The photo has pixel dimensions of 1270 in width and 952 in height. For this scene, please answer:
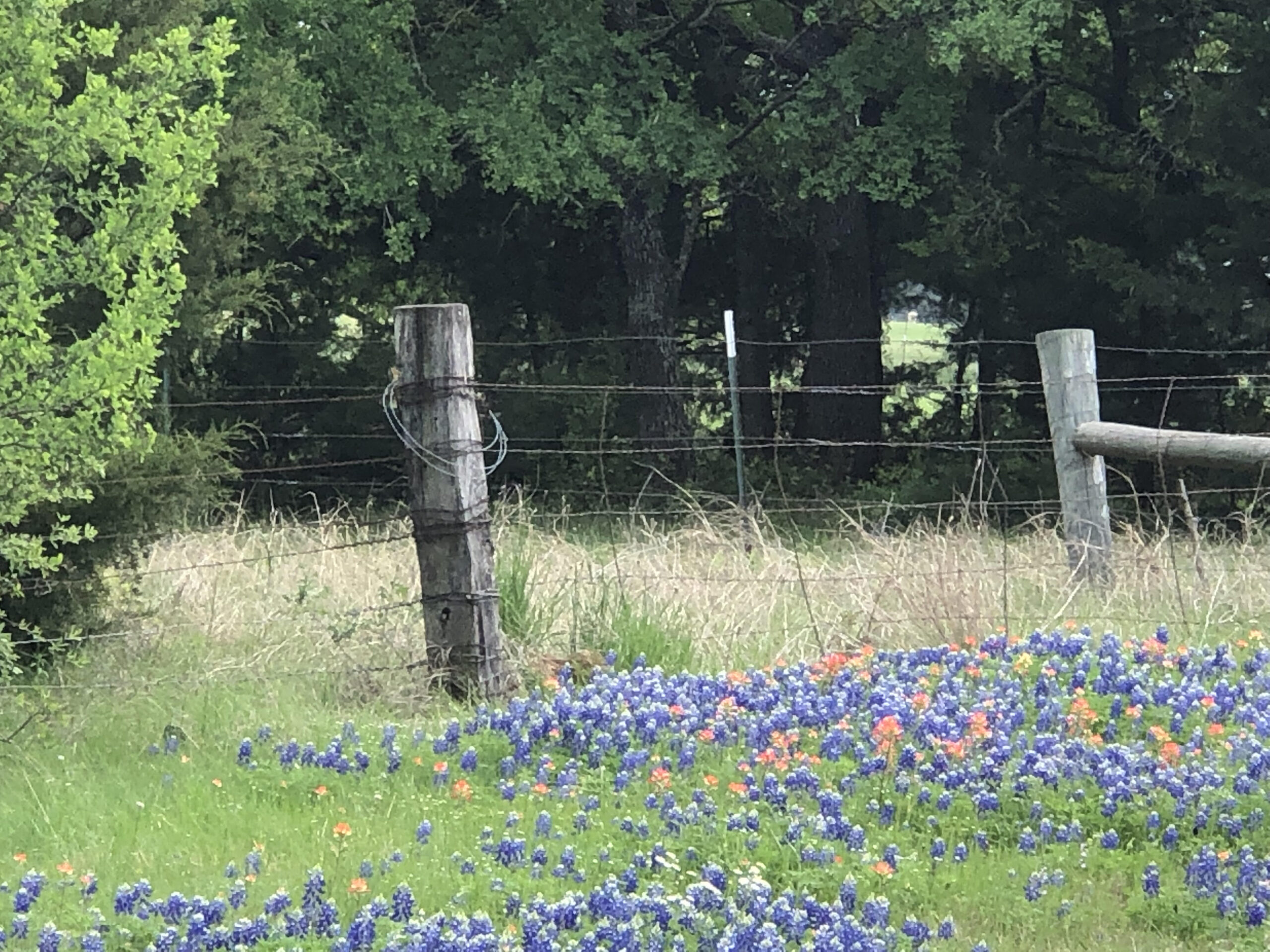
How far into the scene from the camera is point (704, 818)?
16.8ft

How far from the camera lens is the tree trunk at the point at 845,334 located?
19.6 m

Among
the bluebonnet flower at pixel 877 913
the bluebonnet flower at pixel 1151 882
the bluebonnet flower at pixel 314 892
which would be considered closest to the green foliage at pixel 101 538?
the bluebonnet flower at pixel 314 892

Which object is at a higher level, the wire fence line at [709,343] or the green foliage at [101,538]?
the wire fence line at [709,343]

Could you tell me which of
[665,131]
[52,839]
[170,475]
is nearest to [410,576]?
[170,475]

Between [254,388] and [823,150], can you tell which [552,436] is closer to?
[254,388]

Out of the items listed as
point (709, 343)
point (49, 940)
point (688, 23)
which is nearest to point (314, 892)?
point (49, 940)

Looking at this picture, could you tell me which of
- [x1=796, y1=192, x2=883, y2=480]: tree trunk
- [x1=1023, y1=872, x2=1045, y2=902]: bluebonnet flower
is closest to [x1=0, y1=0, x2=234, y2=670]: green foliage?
[x1=1023, y1=872, x2=1045, y2=902]: bluebonnet flower

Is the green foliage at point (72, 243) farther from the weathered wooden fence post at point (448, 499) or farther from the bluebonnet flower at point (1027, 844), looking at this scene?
the bluebonnet flower at point (1027, 844)

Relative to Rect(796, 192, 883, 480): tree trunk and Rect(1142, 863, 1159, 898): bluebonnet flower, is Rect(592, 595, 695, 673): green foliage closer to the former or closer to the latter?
Rect(1142, 863, 1159, 898): bluebonnet flower

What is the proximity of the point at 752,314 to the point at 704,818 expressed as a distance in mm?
17697

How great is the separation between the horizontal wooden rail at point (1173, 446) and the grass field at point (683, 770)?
0.65m

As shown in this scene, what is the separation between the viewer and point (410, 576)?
905 centimetres

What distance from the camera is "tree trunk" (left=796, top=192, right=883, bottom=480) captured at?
64.3 feet

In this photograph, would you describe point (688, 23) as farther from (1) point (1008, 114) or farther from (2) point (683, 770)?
(2) point (683, 770)
